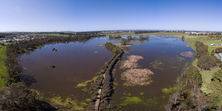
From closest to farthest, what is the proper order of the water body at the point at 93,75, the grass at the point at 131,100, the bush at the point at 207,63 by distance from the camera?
the grass at the point at 131,100 < the water body at the point at 93,75 < the bush at the point at 207,63

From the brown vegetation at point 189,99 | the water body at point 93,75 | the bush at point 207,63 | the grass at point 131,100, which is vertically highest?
the bush at point 207,63

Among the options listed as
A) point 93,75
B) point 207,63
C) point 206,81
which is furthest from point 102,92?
point 207,63

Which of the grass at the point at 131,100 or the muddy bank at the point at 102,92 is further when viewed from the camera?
the grass at the point at 131,100

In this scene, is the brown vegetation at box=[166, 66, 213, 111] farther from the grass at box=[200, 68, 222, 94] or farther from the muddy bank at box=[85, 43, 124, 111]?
the muddy bank at box=[85, 43, 124, 111]

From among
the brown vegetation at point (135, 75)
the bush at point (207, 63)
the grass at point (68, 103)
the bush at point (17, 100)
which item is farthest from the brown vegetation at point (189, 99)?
the bush at point (17, 100)

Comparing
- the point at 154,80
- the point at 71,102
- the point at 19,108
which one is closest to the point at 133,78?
the point at 154,80

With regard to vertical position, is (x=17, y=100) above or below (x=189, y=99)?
above

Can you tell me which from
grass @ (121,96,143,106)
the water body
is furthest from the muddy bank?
grass @ (121,96,143,106)

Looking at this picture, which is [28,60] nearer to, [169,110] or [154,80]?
[154,80]

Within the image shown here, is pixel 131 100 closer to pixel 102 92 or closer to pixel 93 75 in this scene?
pixel 102 92

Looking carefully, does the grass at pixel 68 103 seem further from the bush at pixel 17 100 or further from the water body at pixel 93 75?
the bush at pixel 17 100

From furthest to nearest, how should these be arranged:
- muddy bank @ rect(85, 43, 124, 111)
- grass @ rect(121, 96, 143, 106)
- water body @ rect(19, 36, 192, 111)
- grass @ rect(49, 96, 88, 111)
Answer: water body @ rect(19, 36, 192, 111)
grass @ rect(121, 96, 143, 106)
grass @ rect(49, 96, 88, 111)
muddy bank @ rect(85, 43, 124, 111)
